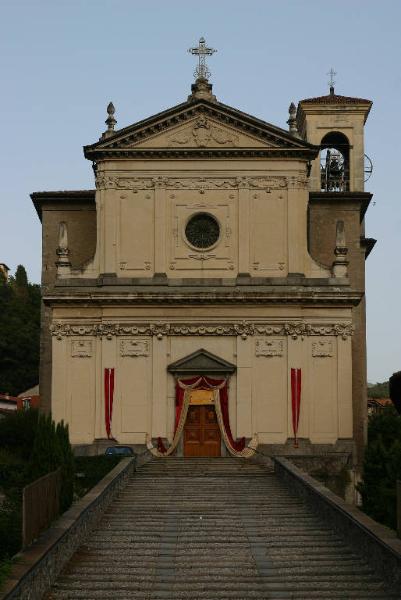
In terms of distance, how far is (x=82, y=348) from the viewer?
41.3 meters

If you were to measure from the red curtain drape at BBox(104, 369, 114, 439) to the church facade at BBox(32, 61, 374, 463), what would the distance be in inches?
1.9

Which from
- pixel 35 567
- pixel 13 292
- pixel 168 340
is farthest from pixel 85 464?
pixel 13 292

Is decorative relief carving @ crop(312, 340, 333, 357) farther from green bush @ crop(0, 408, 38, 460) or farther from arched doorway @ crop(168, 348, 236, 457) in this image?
green bush @ crop(0, 408, 38, 460)

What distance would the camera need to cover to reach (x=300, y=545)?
2167 cm

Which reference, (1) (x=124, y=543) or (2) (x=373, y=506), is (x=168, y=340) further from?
(1) (x=124, y=543)

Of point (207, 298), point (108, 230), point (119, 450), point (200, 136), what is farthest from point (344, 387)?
point (200, 136)

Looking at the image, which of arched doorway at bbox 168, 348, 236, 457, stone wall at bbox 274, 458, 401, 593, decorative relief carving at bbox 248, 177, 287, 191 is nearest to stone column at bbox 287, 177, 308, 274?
decorative relief carving at bbox 248, 177, 287, 191

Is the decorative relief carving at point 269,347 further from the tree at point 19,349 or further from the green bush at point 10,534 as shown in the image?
the tree at point 19,349

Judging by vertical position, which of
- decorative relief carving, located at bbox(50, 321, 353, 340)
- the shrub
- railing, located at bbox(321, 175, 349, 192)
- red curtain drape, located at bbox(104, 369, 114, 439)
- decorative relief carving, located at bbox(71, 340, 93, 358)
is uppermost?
railing, located at bbox(321, 175, 349, 192)

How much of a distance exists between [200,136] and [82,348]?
9.49 metres

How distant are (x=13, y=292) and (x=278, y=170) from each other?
176 feet

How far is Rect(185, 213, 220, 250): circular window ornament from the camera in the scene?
42.1 metres

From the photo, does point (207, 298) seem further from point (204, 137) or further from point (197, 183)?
point (204, 137)

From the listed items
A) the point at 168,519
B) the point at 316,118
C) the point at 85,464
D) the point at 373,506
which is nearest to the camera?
the point at 168,519
